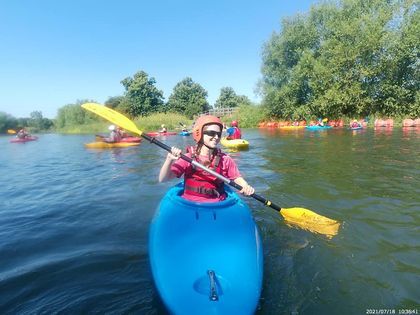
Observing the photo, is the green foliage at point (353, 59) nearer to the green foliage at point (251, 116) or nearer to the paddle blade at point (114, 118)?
the green foliage at point (251, 116)

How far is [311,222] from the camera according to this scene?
4164 mm

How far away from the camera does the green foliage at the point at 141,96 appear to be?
5088 centimetres

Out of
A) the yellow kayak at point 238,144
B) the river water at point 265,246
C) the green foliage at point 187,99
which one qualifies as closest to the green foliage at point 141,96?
the green foliage at point 187,99

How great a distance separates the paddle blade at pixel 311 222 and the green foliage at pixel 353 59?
85.3 feet

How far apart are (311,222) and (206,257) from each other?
2054 millimetres

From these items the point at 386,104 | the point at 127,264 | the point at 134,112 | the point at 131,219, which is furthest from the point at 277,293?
the point at 134,112

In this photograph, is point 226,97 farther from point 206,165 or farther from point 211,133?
point 211,133

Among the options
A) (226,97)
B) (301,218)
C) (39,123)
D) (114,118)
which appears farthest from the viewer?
(226,97)

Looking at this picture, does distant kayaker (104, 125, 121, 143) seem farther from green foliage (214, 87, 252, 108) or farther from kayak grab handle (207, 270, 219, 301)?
green foliage (214, 87, 252, 108)

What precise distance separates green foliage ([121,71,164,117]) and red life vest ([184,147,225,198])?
47969mm

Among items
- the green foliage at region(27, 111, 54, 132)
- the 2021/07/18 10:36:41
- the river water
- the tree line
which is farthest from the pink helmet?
the green foliage at region(27, 111, 54, 132)

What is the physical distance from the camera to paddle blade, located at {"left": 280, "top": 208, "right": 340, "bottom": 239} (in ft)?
13.1

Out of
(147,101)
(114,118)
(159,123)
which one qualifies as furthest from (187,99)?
(114,118)

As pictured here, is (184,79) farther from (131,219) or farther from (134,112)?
(131,219)
